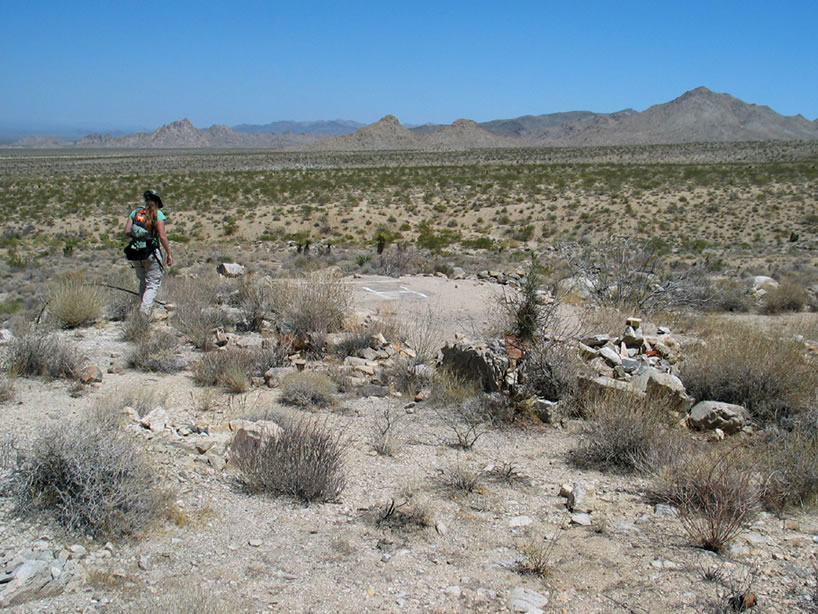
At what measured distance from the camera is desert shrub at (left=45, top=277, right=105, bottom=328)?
9.23 m

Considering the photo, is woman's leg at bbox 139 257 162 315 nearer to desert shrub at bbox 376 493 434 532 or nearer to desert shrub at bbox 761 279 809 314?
desert shrub at bbox 376 493 434 532

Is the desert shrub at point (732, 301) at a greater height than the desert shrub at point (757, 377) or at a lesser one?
lesser

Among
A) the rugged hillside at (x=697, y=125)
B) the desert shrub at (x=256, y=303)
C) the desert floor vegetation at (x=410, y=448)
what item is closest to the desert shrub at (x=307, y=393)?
the desert floor vegetation at (x=410, y=448)

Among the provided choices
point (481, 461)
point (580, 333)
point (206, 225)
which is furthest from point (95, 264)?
point (481, 461)

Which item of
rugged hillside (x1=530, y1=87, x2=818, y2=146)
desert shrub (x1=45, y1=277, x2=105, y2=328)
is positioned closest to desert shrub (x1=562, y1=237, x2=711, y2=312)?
desert shrub (x1=45, y1=277, x2=105, y2=328)

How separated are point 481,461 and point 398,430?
926mm

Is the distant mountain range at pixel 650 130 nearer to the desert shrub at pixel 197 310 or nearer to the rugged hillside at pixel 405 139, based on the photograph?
the rugged hillside at pixel 405 139

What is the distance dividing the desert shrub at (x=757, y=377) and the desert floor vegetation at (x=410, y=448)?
23 mm

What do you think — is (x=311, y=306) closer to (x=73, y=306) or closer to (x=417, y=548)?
(x=73, y=306)

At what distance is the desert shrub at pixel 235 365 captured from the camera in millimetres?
7027

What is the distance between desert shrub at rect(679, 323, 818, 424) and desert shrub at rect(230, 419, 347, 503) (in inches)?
159

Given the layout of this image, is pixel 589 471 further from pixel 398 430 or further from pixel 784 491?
pixel 398 430

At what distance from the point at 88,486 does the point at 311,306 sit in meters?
5.30

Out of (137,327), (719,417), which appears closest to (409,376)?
(719,417)
